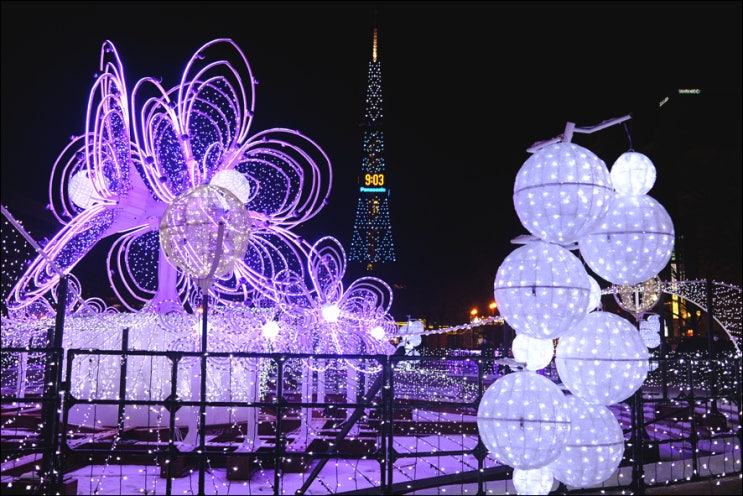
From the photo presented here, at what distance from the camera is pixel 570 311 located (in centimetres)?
489

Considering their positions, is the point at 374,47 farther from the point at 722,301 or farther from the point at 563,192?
the point at 563,192

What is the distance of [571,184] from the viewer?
15.7 feet

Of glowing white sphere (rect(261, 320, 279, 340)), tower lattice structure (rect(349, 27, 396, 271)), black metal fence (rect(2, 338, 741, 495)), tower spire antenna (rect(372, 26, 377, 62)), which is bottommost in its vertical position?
black metal fence (rect(2, 338, 741, 495))

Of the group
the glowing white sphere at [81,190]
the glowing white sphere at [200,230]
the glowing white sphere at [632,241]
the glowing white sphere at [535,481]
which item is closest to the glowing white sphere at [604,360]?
the glowing white sphere at [632,241]

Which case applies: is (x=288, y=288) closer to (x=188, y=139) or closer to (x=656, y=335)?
(x=188, y=139)

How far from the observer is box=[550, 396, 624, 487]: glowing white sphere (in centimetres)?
512

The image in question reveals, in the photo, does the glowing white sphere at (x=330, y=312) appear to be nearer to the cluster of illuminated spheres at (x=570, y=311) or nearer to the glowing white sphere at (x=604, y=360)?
the cluster of illuminated spheres at (x=570, y=311)

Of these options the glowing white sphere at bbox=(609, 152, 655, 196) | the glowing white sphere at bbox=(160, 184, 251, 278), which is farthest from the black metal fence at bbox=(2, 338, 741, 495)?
the glowing white sphere at bbox=(609, 152, 655, 196)

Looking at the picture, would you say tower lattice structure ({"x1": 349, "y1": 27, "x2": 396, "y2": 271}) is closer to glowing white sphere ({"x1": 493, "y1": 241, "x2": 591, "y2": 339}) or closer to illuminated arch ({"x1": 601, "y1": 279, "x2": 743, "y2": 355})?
illuminated arch ({"x1": 601, "y1": 279, "x2": 743, "y2": 355})

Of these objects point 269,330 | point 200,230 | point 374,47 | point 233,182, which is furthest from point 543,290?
point 374,47

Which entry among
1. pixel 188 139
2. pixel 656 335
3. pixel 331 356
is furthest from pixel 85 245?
pixel 656 335

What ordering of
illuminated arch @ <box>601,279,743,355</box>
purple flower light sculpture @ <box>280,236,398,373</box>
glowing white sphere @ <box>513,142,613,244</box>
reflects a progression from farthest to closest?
illuminated arch @ <box>601,279,743,355</box> → purple flower light sculpture @ <box>280,236,398,373</box> → glowing white sphere @ <box>513,142,613,244</box>

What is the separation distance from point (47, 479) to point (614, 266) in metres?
5.07

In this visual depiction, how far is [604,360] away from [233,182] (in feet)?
22.2
